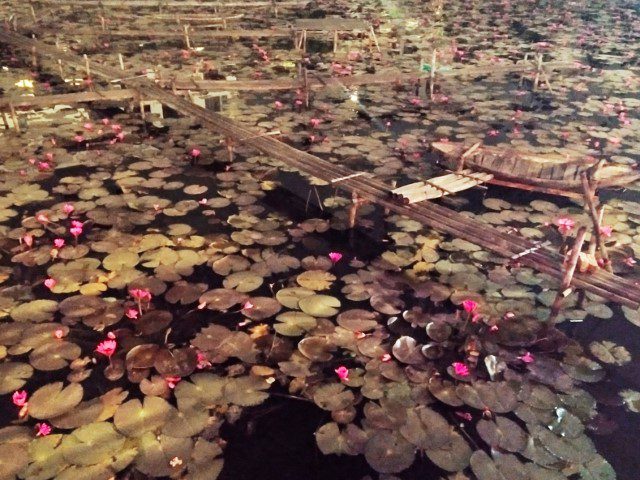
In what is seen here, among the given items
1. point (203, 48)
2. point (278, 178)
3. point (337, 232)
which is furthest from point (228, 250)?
point (203, 48)

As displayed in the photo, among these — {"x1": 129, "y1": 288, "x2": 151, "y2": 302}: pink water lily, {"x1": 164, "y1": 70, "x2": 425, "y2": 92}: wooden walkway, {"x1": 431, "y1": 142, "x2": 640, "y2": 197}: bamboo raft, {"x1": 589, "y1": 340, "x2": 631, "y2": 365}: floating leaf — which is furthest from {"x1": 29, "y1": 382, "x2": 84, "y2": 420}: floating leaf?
{"x1": 164, "y1": 70, "x2": 425, "y2": 92}: wooden walkway

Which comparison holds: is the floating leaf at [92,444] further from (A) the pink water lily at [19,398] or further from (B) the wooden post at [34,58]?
(B) the wooden post at [34,58]

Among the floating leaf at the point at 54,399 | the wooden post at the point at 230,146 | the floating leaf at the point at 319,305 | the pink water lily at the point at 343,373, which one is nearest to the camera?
the floating leaf at the point at 54,399

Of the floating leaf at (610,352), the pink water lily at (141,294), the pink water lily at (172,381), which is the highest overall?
the pink water lily at (141,294)

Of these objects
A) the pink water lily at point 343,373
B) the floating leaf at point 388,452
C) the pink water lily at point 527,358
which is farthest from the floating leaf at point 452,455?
the pink water lily at point 527,358

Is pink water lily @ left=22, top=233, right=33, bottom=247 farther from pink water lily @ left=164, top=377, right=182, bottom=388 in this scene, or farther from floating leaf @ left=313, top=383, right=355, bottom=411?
floating leaf @ left=313, top=383, right=355, bottom=411

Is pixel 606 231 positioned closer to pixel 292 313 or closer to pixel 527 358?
pixel 527 358
